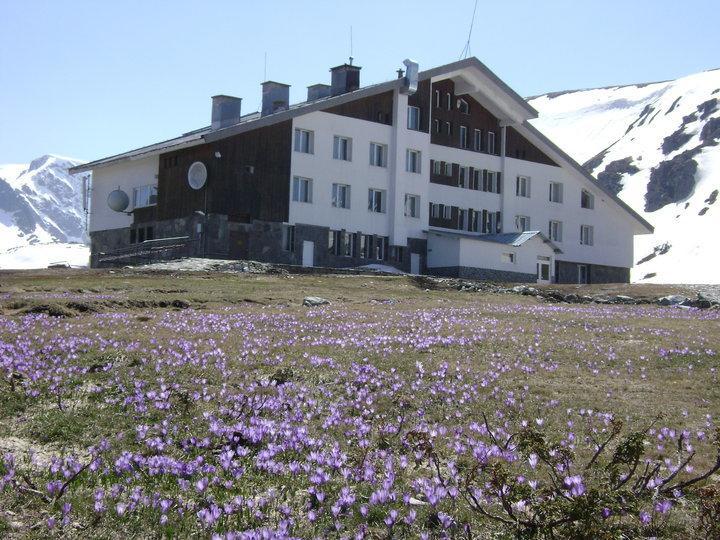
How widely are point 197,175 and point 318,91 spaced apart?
1463 cm

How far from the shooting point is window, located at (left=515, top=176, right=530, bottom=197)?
241 feet

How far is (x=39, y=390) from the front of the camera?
11.9m

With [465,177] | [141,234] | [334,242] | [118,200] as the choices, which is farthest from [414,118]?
[118,200]

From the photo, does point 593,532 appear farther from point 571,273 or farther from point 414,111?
point 571,273

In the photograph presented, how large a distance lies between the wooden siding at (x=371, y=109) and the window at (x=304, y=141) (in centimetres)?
229

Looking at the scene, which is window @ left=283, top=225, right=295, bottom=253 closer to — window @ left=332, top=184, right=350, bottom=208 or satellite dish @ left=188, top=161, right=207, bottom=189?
window @ left=332, top=184, right=350, bottom=208

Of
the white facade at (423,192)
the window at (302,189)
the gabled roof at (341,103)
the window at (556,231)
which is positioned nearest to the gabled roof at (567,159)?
the gabled roof at (341,103)

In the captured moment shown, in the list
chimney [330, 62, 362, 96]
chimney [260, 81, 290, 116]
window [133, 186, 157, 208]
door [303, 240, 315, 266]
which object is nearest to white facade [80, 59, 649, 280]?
window [133, 186, 157, 208]

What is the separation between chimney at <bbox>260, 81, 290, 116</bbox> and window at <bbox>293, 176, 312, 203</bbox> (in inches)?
320

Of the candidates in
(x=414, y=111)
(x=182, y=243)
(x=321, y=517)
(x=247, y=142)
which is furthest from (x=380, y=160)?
(x=321, y=517)

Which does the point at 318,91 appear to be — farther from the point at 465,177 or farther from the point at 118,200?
the point at 118,200

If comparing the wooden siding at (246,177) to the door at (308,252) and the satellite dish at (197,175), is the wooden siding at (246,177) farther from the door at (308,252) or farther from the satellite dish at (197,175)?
the door at (308,252)

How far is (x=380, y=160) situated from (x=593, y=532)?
191 ft

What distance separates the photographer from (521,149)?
241 feet
